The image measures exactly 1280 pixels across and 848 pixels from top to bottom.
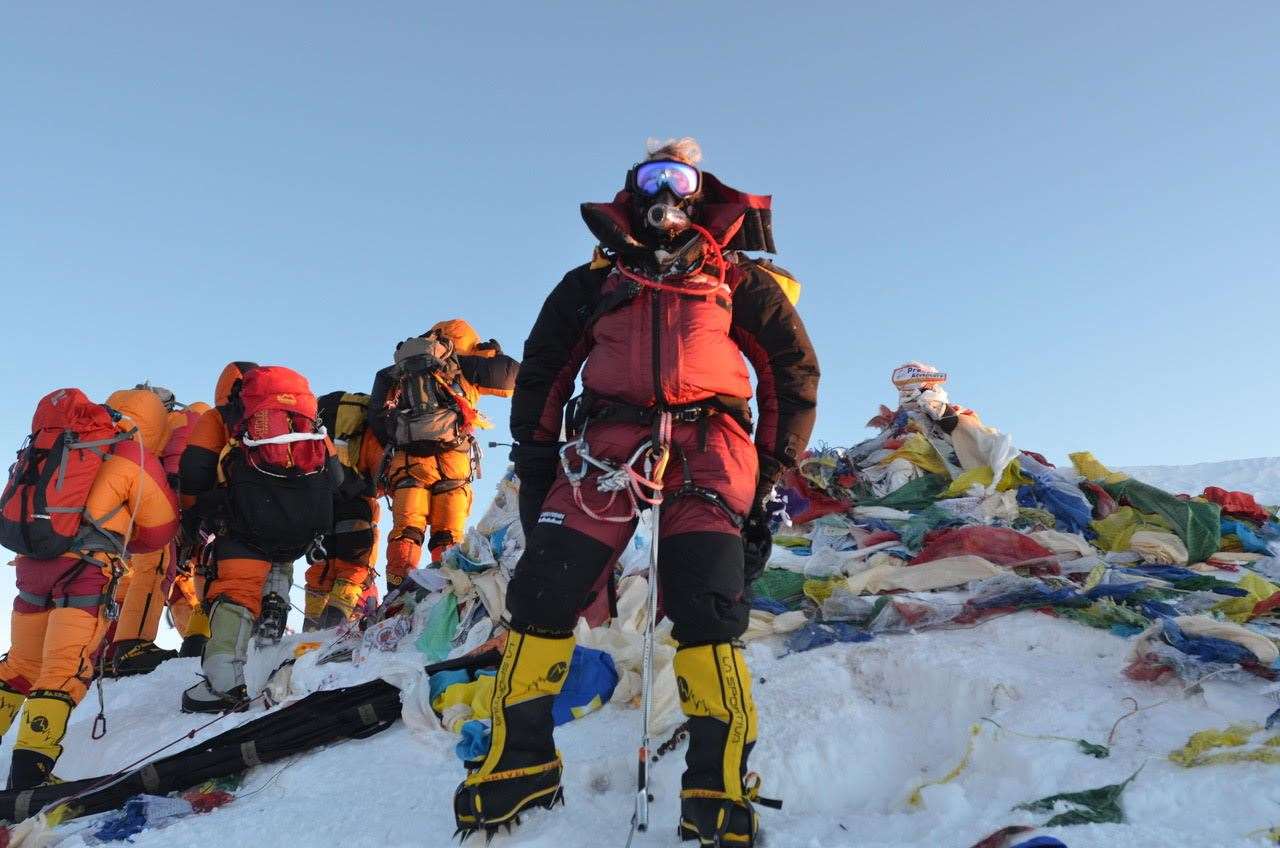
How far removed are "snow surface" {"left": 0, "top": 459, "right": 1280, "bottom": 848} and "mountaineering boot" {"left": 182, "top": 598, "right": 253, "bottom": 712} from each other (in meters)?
1.46

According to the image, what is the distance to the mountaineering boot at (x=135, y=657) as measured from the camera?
6766 mm

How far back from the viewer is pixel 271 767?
4238 millimetres

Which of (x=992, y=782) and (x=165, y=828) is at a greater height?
(x=992, y=782)

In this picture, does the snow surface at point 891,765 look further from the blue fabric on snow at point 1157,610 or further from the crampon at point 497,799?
the blue fabric on snow at point 1157,610

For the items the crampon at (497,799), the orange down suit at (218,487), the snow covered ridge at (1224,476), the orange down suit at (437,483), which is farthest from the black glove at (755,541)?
the snow covered ridge at (1224,476)

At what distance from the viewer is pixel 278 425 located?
18.6 ft

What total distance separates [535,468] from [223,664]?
3121mm

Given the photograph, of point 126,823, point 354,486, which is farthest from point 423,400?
point 126,823

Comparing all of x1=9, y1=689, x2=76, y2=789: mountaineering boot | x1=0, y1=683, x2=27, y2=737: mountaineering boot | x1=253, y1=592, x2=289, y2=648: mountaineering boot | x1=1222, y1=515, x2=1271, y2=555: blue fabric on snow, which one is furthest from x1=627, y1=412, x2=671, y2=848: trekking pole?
x1=1222, y1=515, x2=1271, y2=555: blue fabric on snow

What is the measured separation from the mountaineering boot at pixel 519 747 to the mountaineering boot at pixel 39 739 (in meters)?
2.87

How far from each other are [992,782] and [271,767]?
324 centimetres

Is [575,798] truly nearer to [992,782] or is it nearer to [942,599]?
[992,782]

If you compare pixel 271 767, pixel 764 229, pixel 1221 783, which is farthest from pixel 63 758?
pixel 1221 783

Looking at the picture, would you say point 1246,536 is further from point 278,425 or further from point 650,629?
point 278,425
